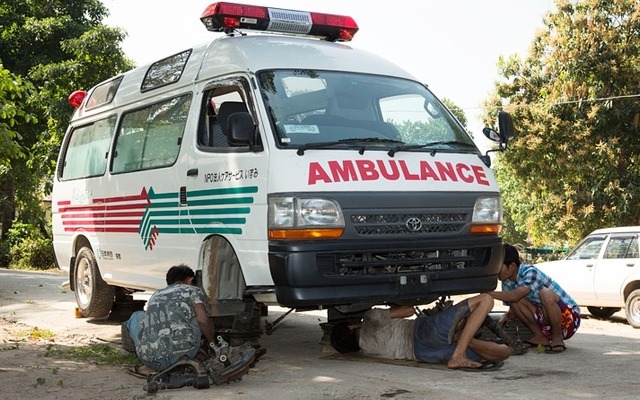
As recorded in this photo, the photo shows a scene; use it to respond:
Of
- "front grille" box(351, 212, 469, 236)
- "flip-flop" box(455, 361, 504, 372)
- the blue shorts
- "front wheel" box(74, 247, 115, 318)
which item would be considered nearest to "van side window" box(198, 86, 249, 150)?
"front grille" box(351, 212, 469, 236)

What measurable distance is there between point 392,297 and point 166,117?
10.8ft

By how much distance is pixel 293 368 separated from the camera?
27.7ft

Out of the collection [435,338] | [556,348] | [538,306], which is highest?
[538,306]

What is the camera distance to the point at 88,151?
1177 cm

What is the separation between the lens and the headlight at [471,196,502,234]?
816cm

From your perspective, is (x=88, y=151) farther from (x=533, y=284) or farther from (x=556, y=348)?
(x=556, y=348)

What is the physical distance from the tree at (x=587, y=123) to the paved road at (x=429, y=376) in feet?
54.4

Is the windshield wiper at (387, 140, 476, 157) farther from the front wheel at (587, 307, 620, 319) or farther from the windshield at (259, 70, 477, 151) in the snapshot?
the front wheel at (587, 307, 620, 319)

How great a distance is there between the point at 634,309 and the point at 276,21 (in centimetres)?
694

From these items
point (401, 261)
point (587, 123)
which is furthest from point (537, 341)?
point (587, 123)

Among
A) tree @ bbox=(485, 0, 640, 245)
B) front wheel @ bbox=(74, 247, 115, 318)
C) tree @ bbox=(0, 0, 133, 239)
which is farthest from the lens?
tree @ bbox=(0, 0, 133, 239)

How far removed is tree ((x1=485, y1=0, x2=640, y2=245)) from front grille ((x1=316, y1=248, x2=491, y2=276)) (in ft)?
63.7

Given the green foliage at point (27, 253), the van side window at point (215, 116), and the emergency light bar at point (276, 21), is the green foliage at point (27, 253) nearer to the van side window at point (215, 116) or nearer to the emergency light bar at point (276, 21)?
the emergency light bar at point (276, 21)

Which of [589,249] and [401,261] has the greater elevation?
[401,261]
